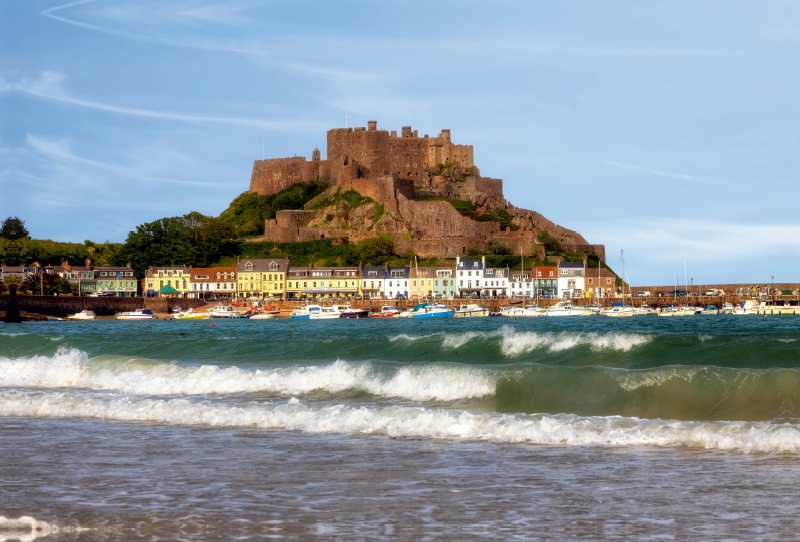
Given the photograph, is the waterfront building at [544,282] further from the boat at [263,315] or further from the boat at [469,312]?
the boat at [263,315]

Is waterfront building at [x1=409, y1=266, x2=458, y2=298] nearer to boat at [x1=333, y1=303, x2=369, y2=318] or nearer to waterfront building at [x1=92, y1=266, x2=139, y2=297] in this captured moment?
boat at [x1=333, y1=303, x2=369, y2=318]

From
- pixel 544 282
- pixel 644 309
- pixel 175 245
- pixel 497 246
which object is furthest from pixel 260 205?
pixel 644 309

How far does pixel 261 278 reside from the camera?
9838 centimetres

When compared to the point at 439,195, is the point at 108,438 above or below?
below

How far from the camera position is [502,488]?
9156 millimetres

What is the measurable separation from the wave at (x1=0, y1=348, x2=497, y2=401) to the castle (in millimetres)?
76488

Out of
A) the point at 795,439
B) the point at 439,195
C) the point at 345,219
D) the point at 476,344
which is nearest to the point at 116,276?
the point at 345,219

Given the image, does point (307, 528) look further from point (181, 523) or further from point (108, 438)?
point (108, 438)

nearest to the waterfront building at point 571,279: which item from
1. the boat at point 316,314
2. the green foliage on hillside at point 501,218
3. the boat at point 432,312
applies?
the green foliage on hillside at point 501,218

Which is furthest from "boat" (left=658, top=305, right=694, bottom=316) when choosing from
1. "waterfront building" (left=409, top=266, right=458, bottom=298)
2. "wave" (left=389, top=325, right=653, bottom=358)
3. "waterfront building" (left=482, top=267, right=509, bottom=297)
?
"wave" (left=389, top=325, right=653, bottom=358)

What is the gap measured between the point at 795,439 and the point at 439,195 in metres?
91.2

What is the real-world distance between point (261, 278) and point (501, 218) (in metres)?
24.0

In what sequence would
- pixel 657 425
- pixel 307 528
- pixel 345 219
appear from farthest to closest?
pixel 345 219 < pixel 657 425 < pixel 307 528

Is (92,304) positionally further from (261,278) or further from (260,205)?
(260,205)
